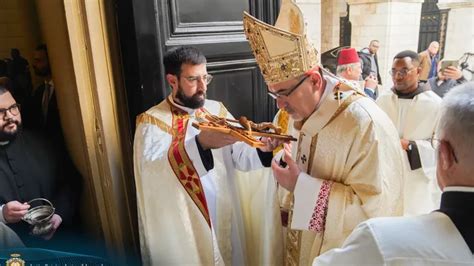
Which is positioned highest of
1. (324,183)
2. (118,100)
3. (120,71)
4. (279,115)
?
(120,71)

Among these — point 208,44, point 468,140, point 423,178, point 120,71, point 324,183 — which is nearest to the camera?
point 468,140

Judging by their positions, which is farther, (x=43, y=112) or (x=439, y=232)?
(x=43, y=112)

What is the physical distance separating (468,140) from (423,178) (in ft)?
7.15

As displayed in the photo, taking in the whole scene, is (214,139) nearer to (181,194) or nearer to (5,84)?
(181,194)

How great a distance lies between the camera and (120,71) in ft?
5.91

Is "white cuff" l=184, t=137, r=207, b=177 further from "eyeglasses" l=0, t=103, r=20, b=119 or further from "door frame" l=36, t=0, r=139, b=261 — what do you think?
"eyeglasses" l=0, t=103, r=20, b=119

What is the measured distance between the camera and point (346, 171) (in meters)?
1.51

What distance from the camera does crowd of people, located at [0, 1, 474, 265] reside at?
1.46 meters

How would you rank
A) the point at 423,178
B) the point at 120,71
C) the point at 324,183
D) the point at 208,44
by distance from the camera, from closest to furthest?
the point at 324,183 → the point at 120,71 → the point at 208,44 → the point at 423,178

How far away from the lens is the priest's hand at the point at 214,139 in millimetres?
1520

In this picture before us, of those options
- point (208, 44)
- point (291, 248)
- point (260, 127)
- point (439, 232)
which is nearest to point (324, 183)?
point (260, 127)

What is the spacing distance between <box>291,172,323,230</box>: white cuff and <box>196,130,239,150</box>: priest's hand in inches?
13.2

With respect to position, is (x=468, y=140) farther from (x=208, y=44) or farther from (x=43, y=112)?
(x=43, y=112)

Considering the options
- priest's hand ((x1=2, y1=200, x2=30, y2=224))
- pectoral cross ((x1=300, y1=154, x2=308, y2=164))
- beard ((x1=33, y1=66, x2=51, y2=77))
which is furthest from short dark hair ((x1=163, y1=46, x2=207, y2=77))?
priest's hand ((x1=2, y1=200, x2=30, y2=224))
